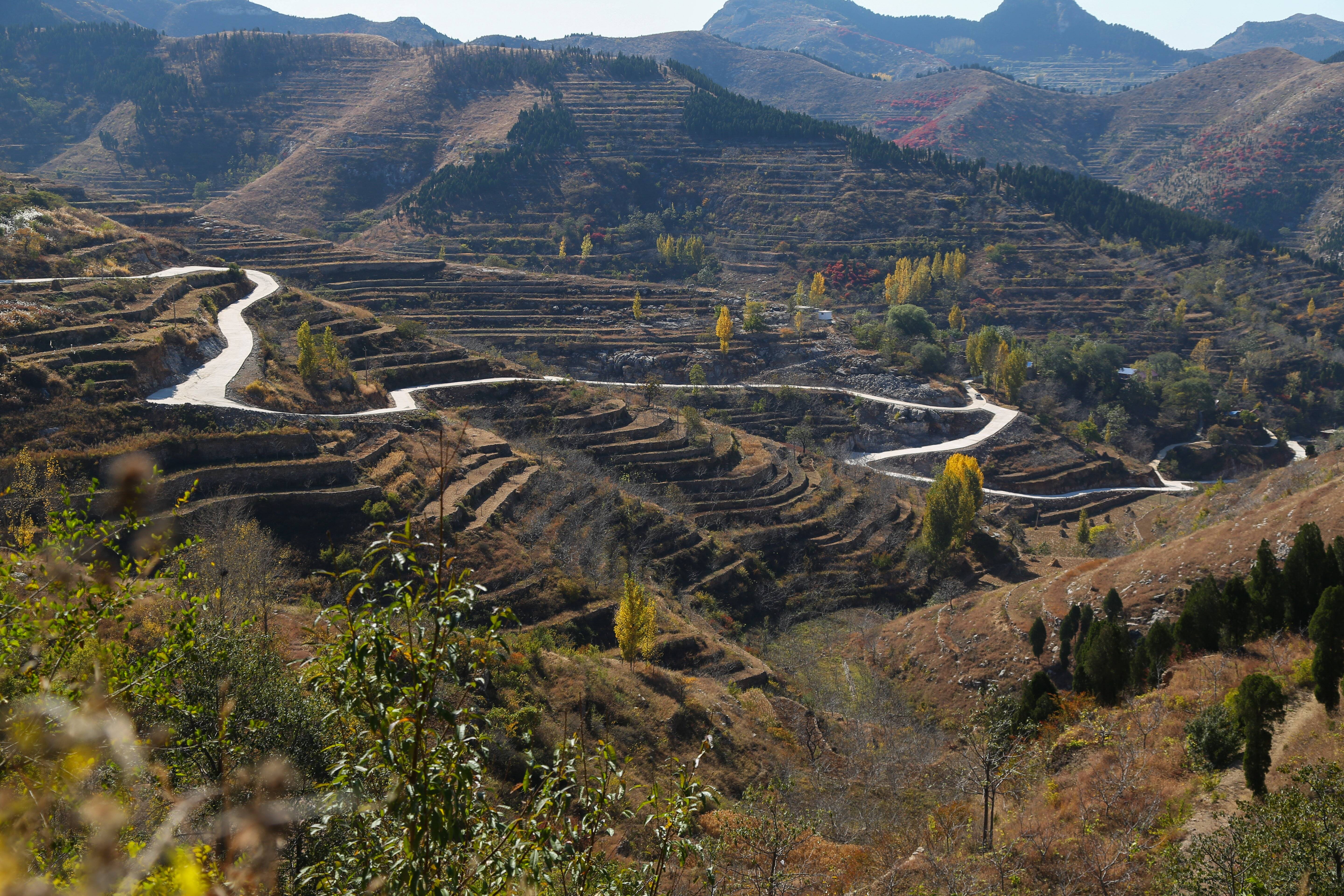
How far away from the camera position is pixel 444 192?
124312 mm

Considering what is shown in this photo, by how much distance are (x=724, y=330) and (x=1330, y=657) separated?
72.9m

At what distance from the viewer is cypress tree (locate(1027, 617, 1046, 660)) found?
36.1 meters

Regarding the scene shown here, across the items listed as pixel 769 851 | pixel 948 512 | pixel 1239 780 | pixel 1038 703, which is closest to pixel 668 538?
pixel 948 512

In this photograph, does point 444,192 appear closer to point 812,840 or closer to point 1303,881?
point 812,840

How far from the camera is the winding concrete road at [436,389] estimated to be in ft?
150

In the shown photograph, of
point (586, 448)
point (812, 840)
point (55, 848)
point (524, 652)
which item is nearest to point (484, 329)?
point (586, 448)

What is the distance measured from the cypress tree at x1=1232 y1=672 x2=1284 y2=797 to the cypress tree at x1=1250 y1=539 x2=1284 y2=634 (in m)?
8.48

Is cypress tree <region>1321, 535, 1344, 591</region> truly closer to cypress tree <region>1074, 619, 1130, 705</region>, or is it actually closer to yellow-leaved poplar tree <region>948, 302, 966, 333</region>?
cypress tree <region>1074, 619, 1130, 705</region>

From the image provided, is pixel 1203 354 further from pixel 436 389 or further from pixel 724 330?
pixel 436 389

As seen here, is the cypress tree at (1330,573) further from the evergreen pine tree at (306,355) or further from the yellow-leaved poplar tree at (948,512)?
the evergreen pine tree at (306,355)

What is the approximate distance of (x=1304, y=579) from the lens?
82.3 feet

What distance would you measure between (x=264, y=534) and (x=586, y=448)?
27.7 meters

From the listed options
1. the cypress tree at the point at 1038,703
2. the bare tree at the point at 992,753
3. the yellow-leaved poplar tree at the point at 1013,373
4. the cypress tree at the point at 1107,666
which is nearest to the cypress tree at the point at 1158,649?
the cypress tree at the point at 1107,666

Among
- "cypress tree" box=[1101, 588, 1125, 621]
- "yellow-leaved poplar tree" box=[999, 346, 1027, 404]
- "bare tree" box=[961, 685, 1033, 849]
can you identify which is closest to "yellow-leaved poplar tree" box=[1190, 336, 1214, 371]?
"yellow-leaved poplar tree" box=[999, 346, 1027, 404]
